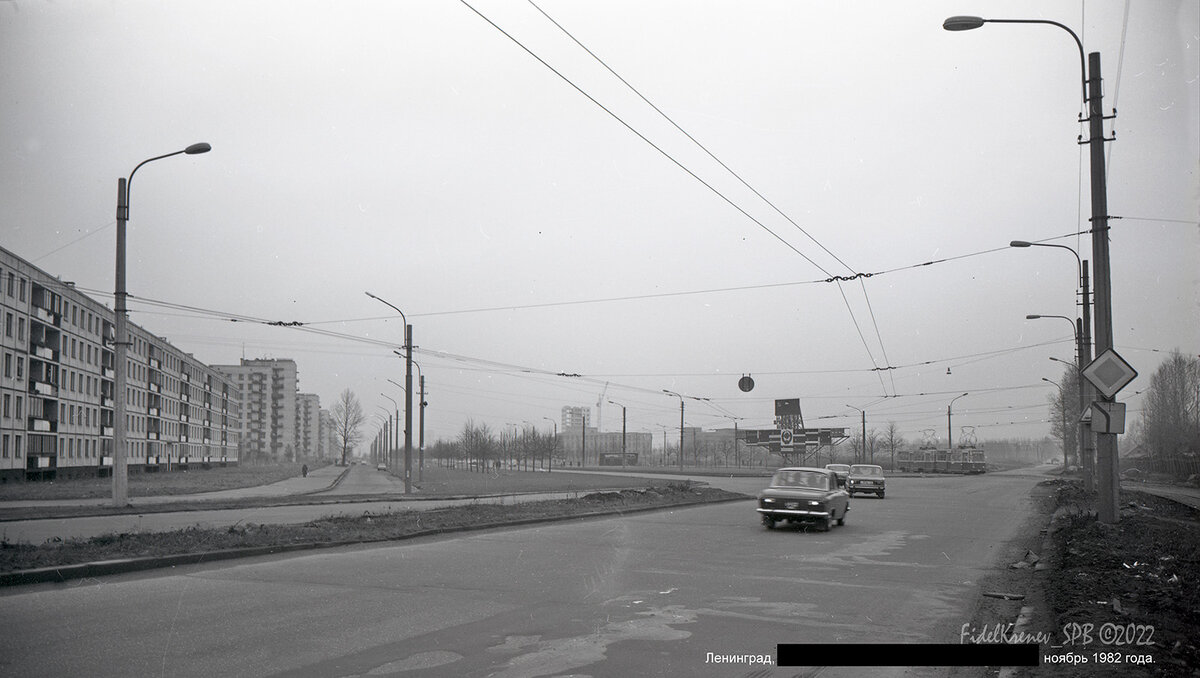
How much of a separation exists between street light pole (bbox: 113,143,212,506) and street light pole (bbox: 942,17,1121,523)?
2125 centimetres

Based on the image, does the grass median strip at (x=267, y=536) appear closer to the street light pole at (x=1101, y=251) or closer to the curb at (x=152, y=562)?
the curb at (x=152, y=562)

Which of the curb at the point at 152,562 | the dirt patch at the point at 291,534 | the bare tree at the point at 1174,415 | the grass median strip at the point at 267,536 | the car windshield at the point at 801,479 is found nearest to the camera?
the curb at the point at 152,562

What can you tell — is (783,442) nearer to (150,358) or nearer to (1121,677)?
(1121,677)

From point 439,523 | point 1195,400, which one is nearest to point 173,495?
point 439,523

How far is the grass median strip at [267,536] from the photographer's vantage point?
1160 centimetres

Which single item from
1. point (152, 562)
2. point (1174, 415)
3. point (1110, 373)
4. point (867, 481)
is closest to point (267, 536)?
point (152, 562)

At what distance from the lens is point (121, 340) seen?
24031 millimetres

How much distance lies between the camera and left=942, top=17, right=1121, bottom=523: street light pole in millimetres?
14789

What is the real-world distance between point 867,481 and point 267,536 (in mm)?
28313

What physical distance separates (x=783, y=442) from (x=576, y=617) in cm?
4645

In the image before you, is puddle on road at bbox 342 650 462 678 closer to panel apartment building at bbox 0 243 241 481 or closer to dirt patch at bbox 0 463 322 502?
dirt patch at bbox 0 463 322 502

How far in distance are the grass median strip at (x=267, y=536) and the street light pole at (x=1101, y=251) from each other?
Answer: 12321 millimetres

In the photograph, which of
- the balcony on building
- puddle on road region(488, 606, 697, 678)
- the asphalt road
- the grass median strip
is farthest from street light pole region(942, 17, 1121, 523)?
the balcony on building

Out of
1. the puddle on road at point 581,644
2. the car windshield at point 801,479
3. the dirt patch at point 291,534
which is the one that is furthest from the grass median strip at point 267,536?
the puddle on road at point 581,644
